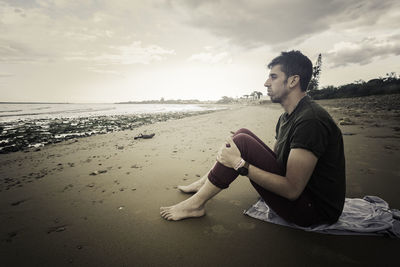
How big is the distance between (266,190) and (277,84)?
3.83ft

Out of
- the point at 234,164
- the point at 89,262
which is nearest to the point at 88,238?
the point at 89,262

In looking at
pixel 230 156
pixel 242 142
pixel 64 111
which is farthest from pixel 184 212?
pixel 64 111

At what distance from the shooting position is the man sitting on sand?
1419mm

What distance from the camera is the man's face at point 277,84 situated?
A: 193 centimetres

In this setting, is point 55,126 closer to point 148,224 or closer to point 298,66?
point 148,224

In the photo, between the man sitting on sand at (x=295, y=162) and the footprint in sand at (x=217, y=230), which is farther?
the footprint in sand at (x=217, y=230)

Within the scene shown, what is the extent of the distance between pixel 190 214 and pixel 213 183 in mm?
534

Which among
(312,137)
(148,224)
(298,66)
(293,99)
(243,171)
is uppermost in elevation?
(298,66)

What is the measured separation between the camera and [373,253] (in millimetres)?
1454

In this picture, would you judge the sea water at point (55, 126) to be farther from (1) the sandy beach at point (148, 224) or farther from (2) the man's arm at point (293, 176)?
(2) the man's arm at point (293, 176)

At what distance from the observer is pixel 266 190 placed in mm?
1695

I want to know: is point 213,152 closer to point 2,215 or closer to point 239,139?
point 239,139

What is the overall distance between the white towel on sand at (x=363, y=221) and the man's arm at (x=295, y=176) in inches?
23.8

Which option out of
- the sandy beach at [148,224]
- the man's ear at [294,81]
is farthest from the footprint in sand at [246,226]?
the man's ear at [294,81]
